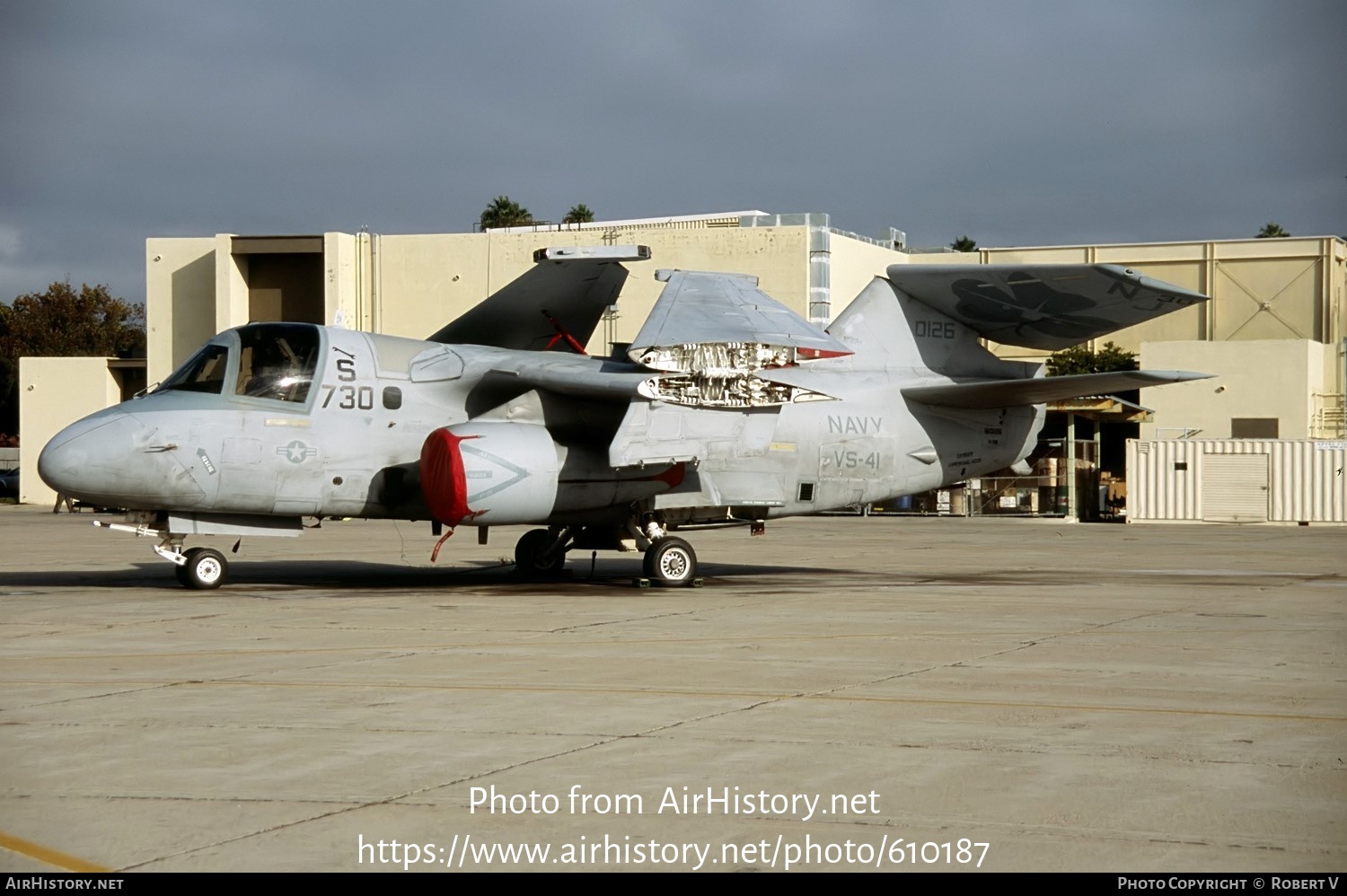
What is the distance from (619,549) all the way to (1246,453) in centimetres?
2840

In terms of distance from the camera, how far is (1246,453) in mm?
42125

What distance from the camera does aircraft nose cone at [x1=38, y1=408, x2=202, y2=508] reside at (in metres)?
16.4

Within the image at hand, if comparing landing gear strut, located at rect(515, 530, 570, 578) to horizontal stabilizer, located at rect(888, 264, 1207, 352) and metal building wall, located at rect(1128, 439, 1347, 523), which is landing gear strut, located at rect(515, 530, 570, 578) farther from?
metal building wall, located at rect(1128, 439, 1347, 523)

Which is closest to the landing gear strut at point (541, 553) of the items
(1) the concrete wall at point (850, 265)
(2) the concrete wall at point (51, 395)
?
(1) the concrete wall at point (850, 265)

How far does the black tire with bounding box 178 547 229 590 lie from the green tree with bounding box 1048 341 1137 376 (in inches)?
1894

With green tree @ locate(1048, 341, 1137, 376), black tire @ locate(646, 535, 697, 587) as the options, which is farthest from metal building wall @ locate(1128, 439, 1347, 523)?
black tire @ locate(646, 535, 697, 587)

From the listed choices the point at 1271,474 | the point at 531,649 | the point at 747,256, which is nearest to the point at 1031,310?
the point at 531,649

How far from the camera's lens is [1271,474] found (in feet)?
137

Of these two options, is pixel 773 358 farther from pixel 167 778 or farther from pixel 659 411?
pixel 167 778

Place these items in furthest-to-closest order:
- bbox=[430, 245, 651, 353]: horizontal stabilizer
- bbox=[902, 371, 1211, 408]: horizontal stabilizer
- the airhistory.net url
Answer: bbox=[430, 245, 651, 353]: horizontal stabilizer < bbox=[902, 371, 1211, 408]: horizontal stabilizer < the airhistory.net url

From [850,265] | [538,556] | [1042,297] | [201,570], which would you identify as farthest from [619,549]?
[850,265]

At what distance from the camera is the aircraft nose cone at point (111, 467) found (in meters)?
16.4

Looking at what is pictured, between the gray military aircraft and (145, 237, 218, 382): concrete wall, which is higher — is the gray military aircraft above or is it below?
below

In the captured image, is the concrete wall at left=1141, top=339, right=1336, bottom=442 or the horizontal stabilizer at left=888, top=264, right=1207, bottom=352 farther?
the concrete wall at left=1141, top=339, right=1336, bottom=442
